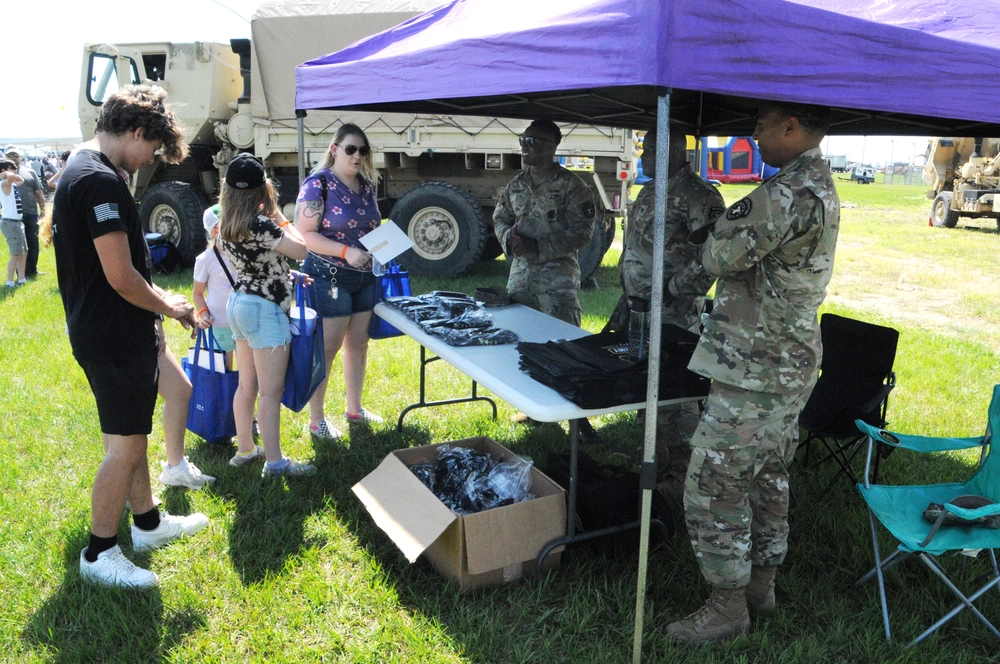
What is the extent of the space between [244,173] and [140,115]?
2.00 feet

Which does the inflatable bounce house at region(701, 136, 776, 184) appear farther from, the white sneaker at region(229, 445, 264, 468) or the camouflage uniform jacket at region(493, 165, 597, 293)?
the white sneaker at region(229, 445, 264, 468)

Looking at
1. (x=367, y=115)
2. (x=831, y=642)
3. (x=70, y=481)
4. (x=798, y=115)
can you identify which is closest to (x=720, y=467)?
(x=831, y=642)

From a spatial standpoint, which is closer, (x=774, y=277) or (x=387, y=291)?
(x=774, y=277)

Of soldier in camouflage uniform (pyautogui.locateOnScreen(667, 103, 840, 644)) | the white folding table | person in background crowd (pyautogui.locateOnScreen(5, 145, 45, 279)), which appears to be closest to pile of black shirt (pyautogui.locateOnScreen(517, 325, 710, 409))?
the white folding table

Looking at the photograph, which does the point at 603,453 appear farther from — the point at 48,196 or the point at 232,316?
the point at 48,196

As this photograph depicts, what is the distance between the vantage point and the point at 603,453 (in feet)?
13.1

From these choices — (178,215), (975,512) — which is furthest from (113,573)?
(178,215)

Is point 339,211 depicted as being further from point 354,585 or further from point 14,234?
point 14,234

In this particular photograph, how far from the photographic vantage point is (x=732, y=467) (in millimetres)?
2320

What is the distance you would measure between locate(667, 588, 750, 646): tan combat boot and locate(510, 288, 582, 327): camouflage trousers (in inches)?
80.3

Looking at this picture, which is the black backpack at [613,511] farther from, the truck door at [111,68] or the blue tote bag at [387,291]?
the truck door at [111,68]

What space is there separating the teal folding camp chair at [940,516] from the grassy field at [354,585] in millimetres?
167

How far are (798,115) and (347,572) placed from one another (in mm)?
2240

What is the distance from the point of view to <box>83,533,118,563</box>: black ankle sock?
106 inches
